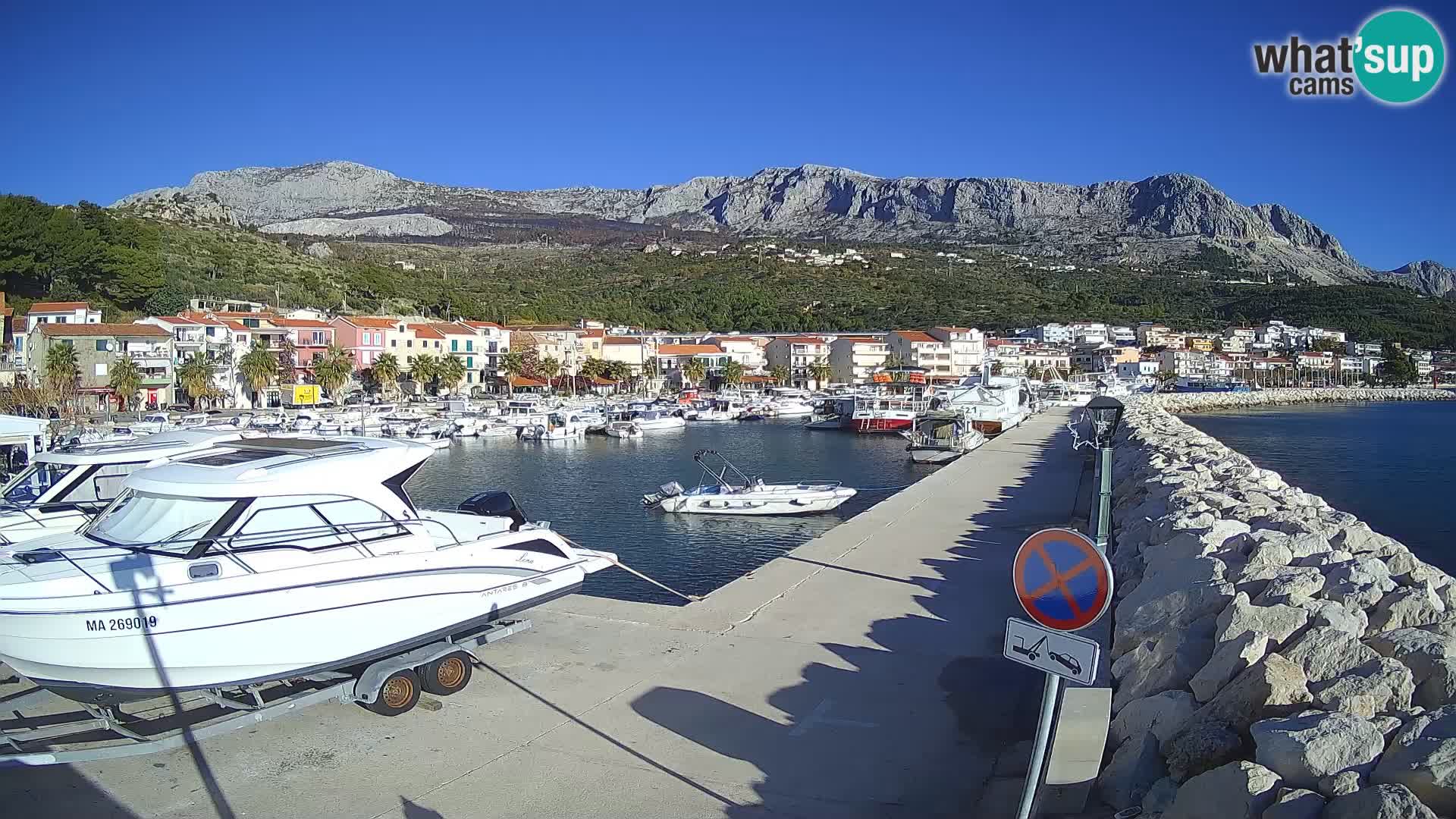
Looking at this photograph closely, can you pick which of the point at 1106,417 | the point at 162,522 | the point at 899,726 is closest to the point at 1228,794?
the point at 899,726

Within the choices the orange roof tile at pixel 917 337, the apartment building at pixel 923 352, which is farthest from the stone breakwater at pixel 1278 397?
the orange roof tile at pixel 917 337

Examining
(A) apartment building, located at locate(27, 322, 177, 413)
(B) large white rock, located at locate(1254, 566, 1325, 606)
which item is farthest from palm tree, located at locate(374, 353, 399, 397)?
(B) large white rock, located at locate(1254, 566, 1325, 606)

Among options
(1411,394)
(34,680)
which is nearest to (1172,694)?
(34,680)

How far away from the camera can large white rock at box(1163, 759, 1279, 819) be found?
14.3 feet

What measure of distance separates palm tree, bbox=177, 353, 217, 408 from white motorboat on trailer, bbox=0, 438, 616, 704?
54.0 metres

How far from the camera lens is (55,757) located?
6059 millimetres

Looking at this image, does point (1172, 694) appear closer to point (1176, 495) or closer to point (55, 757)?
point (55, 757)

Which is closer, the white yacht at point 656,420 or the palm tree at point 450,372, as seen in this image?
the white yacht at point 656,420

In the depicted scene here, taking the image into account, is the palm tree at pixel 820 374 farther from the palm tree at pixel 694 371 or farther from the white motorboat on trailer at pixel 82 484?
the white motorboat on trailer at pixel 82 484

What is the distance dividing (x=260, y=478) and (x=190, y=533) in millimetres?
614

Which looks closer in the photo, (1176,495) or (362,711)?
(362,711)

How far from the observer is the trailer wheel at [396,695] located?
7.29 meters

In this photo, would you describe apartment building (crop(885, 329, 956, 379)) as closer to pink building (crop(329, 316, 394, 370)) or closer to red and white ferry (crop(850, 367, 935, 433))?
red and white ferry (crop(850, 367, 935, 433))

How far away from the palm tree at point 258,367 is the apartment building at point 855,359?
5389 cm
